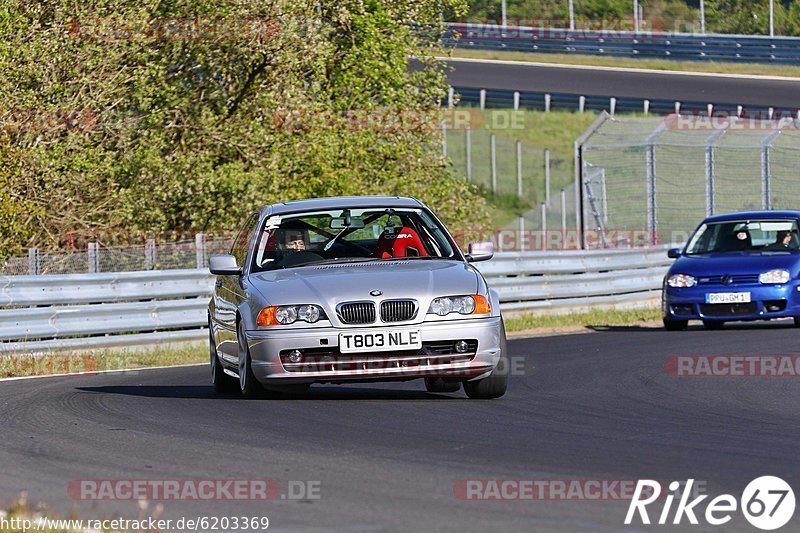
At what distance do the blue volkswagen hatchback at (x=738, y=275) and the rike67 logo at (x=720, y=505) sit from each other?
470 inches

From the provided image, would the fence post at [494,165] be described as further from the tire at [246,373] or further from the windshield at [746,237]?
the tire at [246,373]

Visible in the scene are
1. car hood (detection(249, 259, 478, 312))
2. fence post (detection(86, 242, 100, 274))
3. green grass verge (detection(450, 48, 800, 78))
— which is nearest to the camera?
car hood (detection(249, 259, 478, 312))

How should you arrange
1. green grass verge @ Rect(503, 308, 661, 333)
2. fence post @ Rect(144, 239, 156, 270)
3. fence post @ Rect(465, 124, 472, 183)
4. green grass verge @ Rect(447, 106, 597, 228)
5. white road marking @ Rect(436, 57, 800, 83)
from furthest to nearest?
white road marking @ Rect(436, 57, 800, 83) → fence post @ Rect(465, 124, 472, 183) → green grass verge @ Rect(447, 106, 597, 228) → green grass verge @ Rect(503, 308, 661, 333) → fence post @ Rect(144, 239, 156, 270)

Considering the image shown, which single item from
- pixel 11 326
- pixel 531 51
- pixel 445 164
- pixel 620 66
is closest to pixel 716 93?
pixel 620 66

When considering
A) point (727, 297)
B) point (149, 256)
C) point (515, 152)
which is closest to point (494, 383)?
point (727, 297)

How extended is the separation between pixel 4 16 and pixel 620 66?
31.7 meters

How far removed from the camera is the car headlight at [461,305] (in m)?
9.98

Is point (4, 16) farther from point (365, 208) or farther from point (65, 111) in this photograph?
point (365, 208)

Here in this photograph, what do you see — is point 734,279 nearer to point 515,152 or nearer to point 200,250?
point 200,250

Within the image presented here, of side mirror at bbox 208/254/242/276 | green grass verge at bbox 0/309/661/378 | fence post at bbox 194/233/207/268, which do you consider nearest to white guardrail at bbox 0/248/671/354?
green grass verge at bbox 0/309/661/378

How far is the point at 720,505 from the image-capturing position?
19.8 feet

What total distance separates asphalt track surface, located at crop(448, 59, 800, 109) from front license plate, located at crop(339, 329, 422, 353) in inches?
1312

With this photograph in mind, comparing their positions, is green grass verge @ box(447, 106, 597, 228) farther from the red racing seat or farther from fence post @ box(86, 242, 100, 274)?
the red racing seat

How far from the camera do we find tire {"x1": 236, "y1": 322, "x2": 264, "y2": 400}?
1045cm
